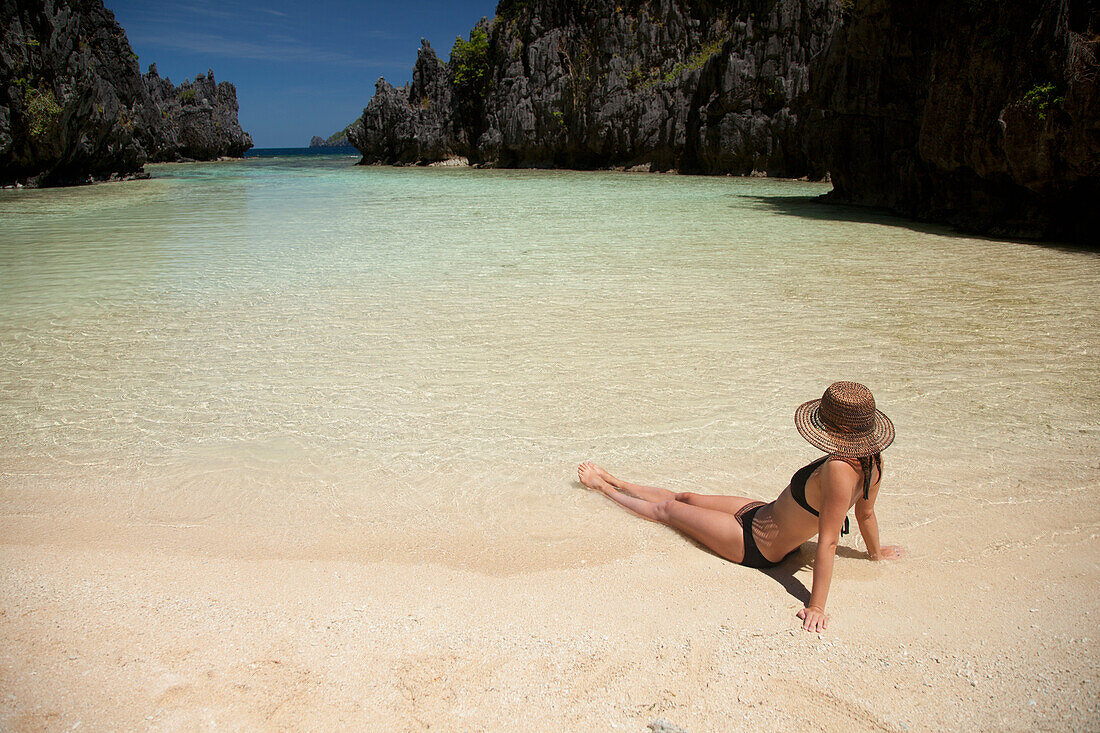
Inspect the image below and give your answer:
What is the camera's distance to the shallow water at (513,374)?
10.9 feet

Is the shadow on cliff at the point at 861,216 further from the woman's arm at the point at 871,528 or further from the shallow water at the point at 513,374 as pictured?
the woman's arm at the point at 871,528

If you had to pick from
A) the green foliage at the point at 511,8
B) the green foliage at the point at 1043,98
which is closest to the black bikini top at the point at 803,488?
the green foliage at the point at 1043,98

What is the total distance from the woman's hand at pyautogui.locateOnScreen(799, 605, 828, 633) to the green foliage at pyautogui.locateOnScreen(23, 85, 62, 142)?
3016 centimetres

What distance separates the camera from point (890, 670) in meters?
2.12

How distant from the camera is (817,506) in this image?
2.49 meters

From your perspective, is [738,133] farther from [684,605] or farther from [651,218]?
[684,605]

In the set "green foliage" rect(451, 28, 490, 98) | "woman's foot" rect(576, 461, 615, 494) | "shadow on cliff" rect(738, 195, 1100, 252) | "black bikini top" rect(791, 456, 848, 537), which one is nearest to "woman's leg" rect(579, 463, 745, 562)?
"woman's foot" rect(576, 461, 615, 494)

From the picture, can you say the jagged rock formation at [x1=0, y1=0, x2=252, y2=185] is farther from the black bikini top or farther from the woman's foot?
the black bikini top

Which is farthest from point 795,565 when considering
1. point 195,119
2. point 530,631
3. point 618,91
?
point 195,119

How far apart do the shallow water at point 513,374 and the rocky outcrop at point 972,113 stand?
1.77 m

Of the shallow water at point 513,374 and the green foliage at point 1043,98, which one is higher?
the green foliage at point 1043,98

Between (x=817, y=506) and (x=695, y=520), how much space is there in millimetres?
579

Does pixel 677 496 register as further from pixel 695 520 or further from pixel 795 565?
pixel 795 565

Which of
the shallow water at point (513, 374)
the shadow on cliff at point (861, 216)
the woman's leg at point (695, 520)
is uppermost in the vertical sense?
the shadow on cliff at point (861, 216)
